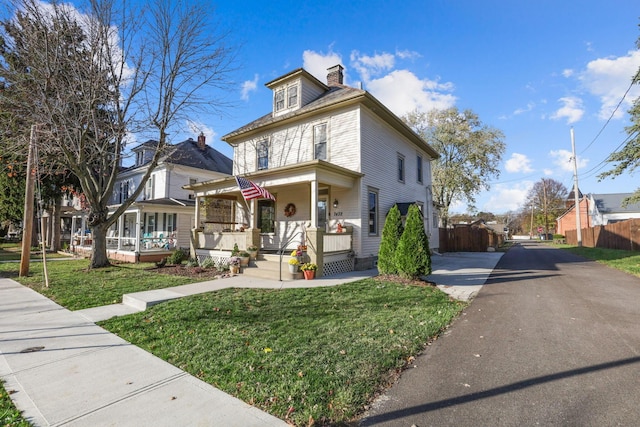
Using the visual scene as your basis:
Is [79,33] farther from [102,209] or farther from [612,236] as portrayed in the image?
[612,236]

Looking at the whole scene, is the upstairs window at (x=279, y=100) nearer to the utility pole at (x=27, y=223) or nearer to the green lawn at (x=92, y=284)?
the green lawn at (x=92, y=284)

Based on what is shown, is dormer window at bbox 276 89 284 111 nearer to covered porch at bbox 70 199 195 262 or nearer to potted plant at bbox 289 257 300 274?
potted plant at bbox 289 257 300 274

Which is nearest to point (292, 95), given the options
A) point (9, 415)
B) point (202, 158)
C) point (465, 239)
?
point (202, 158)

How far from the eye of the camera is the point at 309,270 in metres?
8.98

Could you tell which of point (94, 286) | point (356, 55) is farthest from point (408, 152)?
point (94, 286)

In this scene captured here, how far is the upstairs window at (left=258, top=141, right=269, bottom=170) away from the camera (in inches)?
556

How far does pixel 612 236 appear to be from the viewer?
19.3m

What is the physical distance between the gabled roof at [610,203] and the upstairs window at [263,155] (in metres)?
42.3

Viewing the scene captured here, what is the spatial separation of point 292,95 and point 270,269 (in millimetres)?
8435

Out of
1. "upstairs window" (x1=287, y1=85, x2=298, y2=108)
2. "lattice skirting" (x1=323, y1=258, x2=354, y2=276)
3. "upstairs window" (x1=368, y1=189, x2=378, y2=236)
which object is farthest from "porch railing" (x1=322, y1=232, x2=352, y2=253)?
"upstairs window" (x1=287, y1=85, x2=298, y2=108)

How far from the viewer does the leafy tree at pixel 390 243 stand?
29.2 feet

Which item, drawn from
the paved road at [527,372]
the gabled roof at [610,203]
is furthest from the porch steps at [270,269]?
the gabled roof at [610,203]

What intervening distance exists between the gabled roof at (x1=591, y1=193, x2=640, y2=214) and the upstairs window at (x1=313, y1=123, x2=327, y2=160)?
134 feet

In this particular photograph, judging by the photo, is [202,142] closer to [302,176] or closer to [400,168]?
[400,168]
